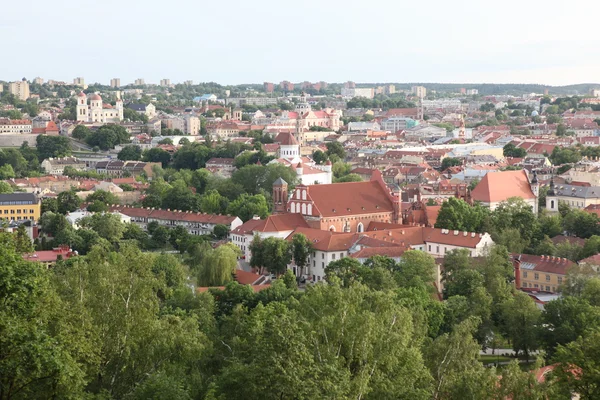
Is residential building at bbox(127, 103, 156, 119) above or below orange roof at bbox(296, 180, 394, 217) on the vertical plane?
below

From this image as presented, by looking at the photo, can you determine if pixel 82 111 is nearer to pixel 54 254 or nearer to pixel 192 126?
pixel 192 126

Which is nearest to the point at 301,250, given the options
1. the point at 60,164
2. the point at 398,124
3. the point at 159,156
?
the point at 159,156

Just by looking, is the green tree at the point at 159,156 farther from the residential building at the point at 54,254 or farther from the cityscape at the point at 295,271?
the residential building at the point at 54,254

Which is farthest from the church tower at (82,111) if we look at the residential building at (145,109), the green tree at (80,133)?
the green tree at (80,133)

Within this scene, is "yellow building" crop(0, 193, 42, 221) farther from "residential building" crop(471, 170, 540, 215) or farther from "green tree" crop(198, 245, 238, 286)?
"residential building" crop(471, 170, 540, 215)

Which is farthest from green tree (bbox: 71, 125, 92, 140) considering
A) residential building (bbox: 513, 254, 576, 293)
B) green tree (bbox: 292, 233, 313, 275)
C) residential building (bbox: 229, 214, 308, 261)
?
residential building (bbox: 513, 254, 576, 293)
